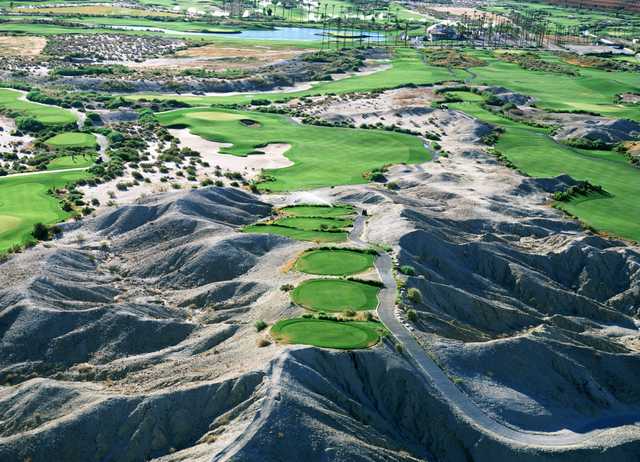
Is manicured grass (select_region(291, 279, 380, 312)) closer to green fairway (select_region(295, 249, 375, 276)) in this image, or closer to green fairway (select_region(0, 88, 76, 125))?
green fairway (select_region(295, 249, 375, 276))

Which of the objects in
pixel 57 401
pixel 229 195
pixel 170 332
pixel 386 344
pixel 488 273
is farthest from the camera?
pixel 229 195

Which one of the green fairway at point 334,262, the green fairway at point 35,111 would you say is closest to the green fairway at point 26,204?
the green fairway at point 334,262

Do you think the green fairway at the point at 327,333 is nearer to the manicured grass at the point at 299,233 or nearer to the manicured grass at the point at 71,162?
the manicured grass at the point at 299,233

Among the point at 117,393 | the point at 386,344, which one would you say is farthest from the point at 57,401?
the point at 386,344

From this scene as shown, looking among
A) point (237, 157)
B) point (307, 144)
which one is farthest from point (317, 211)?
point (307, 144)

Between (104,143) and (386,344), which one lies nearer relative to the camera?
(386,344)

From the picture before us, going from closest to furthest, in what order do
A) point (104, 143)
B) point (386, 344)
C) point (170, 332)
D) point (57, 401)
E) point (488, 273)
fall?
point (57, 401)
point (386, 344)
point (170, 332)
point (488, 273)
point (104, 143)

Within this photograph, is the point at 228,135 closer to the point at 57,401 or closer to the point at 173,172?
the point at 173,172
